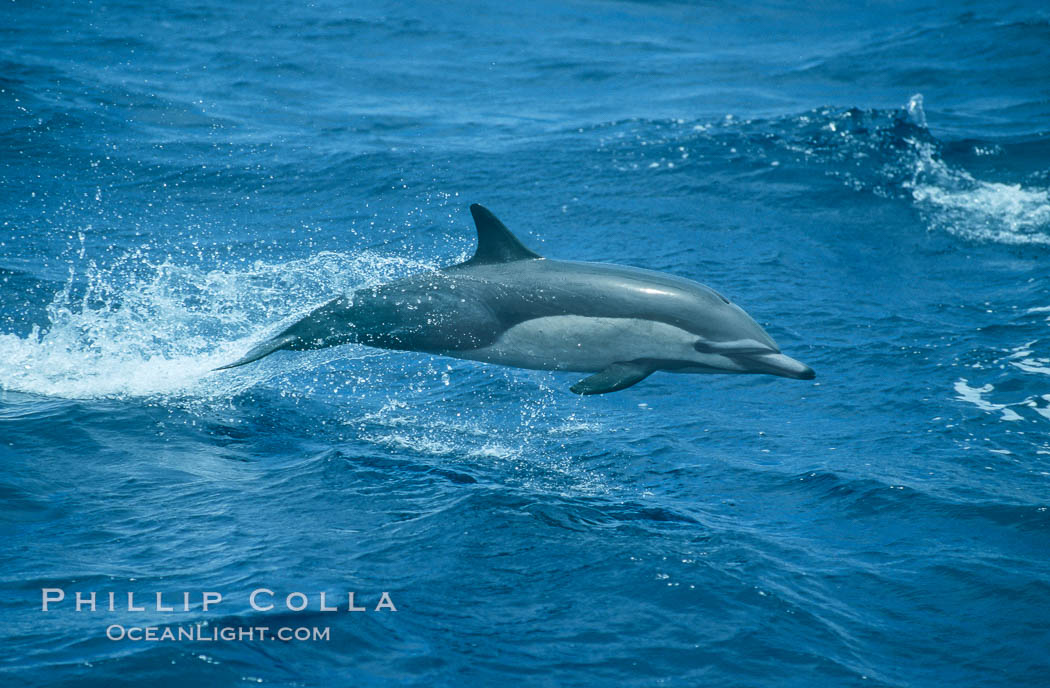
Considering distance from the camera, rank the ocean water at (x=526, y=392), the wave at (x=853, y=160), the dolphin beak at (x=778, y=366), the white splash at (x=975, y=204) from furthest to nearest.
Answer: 1. the wave at (x=853, y=160)
2. the white splash at (x=975, y=204)
3. the dolphin beak at (x=778, y=366)
4. the ocean water at (x=526, y=392)

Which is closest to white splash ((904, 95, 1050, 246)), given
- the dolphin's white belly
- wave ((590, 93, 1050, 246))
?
wave ((590, 93, 1050, 246))

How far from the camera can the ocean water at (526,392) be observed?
5.48 m

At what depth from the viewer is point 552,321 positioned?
23.2 feet

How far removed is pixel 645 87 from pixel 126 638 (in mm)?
16358

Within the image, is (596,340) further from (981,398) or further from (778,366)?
(981,398)

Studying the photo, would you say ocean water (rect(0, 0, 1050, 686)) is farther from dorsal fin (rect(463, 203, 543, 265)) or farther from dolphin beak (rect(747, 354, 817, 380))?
dorsal fin (rect(463, 203, 543, 265))

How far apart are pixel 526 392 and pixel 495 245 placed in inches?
86.1

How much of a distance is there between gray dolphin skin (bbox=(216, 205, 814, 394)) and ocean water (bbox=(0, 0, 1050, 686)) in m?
0.87

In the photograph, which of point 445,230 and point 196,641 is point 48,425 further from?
point 445,230

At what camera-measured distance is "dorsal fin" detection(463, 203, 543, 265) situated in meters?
7.20

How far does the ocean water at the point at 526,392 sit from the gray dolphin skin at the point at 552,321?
2.85ft

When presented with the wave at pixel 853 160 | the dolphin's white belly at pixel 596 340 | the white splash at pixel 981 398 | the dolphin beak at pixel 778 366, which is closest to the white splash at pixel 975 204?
the wave at pixel 853 160

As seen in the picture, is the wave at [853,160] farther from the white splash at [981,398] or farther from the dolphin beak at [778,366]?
the dolphin beak at [778,366]

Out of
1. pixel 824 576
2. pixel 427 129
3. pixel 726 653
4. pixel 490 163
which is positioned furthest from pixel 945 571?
pixel 427 129
